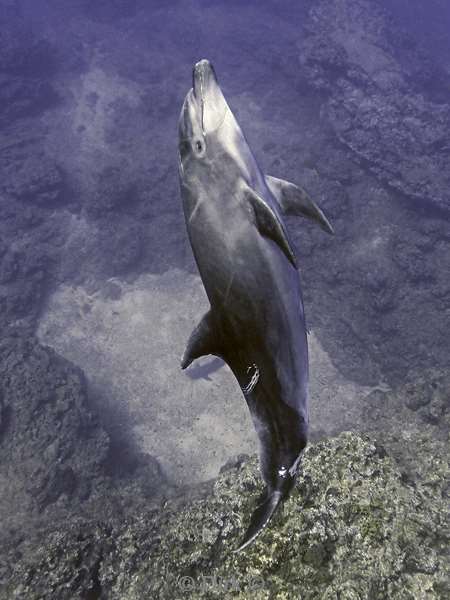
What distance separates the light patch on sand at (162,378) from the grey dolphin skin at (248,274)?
5810 mm

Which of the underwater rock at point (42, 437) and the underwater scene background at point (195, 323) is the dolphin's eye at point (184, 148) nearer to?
the underwater scene background at point (195, 323)

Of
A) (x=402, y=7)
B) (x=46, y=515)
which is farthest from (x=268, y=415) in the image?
(x=402, y=7)

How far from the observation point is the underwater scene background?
3.06m

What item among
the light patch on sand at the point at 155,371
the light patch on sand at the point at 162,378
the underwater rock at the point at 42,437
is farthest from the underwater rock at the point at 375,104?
the underwater rock at the point at 42,437

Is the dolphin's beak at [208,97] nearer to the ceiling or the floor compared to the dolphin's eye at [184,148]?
nearer to the ceiling

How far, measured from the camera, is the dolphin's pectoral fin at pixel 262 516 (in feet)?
6.79

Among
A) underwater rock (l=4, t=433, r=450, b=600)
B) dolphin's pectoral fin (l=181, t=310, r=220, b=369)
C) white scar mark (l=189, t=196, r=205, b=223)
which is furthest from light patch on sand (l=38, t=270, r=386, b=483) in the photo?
white scar mark (l=189, t=196, r=205, b=223)

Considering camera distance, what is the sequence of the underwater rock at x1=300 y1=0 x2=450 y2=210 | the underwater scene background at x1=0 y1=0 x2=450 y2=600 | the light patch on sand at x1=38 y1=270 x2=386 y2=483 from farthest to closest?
the underwater rock at x1=300 y1=0 x2=450 y2=210 < the light patch on sand at x1=38 y1=270 x2=386 y2=483 < the underwater scene background at x1=0 y1=0 x2=450 y2=600

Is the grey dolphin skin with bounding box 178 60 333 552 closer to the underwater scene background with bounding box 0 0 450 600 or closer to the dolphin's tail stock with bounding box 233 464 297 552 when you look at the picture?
the dolphin's tail stock with bounding box 233 464 297 552

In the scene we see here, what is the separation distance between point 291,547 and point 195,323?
8.86 metres

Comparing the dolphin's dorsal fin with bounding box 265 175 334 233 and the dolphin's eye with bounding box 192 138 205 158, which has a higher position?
the dolphin's eye with bounding box 192 138 205 158

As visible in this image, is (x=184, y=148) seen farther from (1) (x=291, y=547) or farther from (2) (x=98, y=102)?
(2) (x=98, y=102)

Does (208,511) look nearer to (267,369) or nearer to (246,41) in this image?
(267,369)

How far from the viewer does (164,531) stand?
3.65 metres
